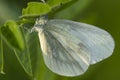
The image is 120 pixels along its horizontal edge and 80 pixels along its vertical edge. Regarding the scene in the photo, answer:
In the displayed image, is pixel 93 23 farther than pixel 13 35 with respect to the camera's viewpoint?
Yes

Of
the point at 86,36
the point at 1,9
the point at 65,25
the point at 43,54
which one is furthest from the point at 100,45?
the point at 1,9

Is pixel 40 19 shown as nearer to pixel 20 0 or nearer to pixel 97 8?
pixel 97 8

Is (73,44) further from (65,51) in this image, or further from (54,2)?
(54,2)

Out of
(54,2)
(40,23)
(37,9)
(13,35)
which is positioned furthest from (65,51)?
(13,35)

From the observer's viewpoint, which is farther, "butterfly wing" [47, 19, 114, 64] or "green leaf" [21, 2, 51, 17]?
"butterfly wing" [47, 19, 114, 64]

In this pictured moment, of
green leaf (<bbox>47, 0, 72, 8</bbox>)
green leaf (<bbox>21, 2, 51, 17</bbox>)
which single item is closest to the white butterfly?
green leaf (<bbox>47, 0, 72, 8</bbox>)

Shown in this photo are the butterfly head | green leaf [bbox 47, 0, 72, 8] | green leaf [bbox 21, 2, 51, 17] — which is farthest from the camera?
the butterfly head

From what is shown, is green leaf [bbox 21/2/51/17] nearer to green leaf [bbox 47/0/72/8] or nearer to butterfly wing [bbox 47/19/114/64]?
green leaf [bbox 47/0/72/8]
